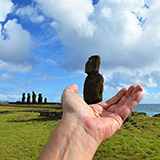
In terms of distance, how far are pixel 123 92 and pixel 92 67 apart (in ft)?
38.5

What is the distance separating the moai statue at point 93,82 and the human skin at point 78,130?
11.6m

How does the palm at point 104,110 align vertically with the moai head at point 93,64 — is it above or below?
below

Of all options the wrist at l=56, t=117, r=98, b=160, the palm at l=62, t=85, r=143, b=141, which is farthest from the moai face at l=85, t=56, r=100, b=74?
the wrist at l=56, t=117, r=98, b=160

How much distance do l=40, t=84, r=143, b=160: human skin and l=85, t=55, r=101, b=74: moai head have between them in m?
12.1

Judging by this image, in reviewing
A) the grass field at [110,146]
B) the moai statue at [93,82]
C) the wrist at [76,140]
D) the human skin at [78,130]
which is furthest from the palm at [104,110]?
the moai statue at [93,82]

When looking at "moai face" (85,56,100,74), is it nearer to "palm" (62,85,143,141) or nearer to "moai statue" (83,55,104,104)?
"moai statue" (83,55,104,104)

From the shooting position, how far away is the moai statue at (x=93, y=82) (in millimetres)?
15422

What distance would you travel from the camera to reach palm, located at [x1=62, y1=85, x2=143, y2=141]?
3.01m

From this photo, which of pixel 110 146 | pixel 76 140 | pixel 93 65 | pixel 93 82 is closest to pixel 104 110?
pixel 76 140

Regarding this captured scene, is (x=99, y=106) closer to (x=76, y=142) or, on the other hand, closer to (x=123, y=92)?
(x=123, y=92)

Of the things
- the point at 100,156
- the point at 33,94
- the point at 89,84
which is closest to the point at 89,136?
the point at 100,156

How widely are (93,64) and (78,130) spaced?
1330cm

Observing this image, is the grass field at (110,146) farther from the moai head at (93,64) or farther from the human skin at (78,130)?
the moai head at (93,64)

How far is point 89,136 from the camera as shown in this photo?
9.39ft
